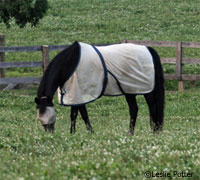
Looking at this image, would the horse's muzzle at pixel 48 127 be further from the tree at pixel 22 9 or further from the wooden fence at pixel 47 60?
the tree at pixel 22 9

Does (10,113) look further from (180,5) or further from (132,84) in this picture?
(180,5)

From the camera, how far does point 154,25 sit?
33906mm

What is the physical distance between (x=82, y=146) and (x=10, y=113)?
6.47 metres

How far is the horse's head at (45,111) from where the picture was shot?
9250 millimetres

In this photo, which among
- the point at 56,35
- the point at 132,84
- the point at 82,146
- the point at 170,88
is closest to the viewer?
the point at 82,146

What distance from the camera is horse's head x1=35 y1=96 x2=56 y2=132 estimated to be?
9.25 metres

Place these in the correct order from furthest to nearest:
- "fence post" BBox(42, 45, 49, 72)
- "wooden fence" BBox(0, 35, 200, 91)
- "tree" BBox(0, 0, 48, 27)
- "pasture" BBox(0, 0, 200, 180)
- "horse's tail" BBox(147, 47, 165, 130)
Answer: "fence post" BBox(42, 45, 49, 72) → "wooden fence" BBox(0, 35, 200, 91) → "tree" BBox(0, 0, 48, 27) → "horse's tail" BBox(147, 47, 165, 130) → "pasture" BBox(0, 0, 200, 180)

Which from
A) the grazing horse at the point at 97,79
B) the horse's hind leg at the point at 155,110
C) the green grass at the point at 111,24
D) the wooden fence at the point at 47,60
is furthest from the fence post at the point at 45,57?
the horse's hind leg at the point at 155,110

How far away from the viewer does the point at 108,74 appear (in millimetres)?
9914

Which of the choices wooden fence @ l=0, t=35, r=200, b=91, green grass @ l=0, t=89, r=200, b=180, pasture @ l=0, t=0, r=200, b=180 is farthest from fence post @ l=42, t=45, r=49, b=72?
green grass @ l=0, t=89, r=200, b=180

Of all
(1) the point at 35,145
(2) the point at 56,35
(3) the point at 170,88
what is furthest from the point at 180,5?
(1) the point at 35,145

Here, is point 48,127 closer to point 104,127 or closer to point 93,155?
point 104,127

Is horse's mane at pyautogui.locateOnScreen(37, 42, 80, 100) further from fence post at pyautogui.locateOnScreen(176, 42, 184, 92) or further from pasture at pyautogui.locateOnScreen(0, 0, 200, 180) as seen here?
fence post at pyautogui.locateOnScreen(176, 42, 184, 92)

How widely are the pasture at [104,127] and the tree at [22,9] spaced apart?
251 centimetres
